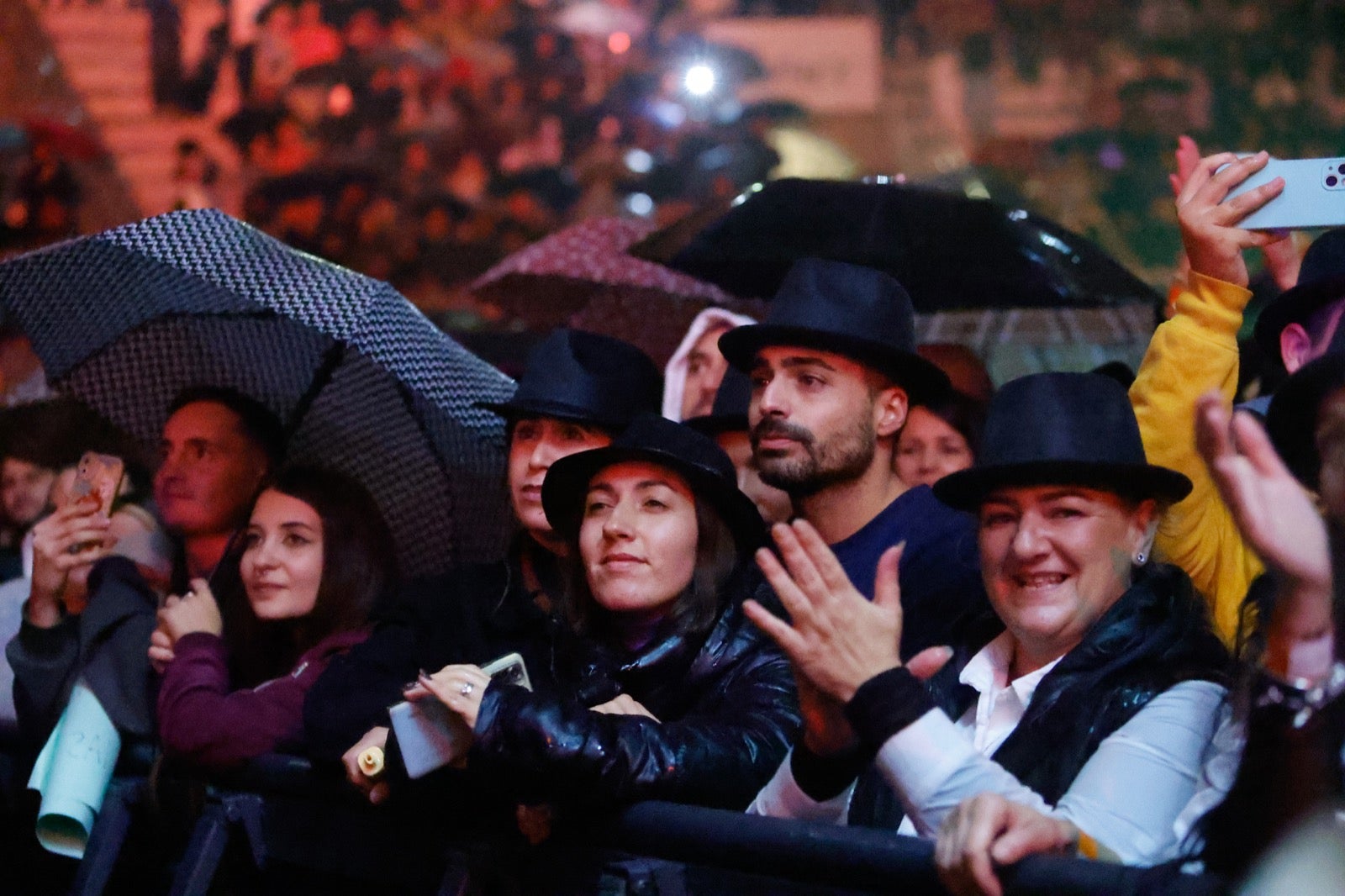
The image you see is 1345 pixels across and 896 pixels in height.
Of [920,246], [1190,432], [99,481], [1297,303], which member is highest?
[920,246]

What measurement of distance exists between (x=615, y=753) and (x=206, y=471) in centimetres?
204

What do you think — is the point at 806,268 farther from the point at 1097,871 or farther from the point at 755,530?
the point at 1097,871

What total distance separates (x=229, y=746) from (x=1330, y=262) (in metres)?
2.27

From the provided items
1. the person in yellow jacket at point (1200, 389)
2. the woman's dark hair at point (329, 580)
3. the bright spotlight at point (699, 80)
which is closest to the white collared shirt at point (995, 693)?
the person in yellow jacket at point (1200, 389)

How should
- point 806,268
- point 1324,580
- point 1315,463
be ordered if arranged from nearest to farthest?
point 1324,580
point 1315,463
point 806,268

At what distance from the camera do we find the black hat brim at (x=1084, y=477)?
100 inches

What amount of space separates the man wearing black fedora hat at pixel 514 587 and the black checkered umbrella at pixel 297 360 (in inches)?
10.9

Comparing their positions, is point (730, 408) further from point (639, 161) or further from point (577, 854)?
point (639, 161)

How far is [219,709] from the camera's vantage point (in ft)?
10.5

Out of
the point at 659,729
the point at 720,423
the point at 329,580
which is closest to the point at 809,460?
the point at 720,423

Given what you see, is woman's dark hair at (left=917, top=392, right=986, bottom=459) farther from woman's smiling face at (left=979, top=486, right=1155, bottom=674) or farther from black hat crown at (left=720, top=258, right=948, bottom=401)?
woman's smiling face at (left=979, top=486, right=1155, bottom=674)

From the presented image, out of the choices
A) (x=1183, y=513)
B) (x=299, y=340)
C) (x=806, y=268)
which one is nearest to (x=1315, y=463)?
(x=1183, y=513)

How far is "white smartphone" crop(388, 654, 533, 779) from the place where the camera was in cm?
256

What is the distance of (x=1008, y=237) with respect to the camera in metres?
4.45
